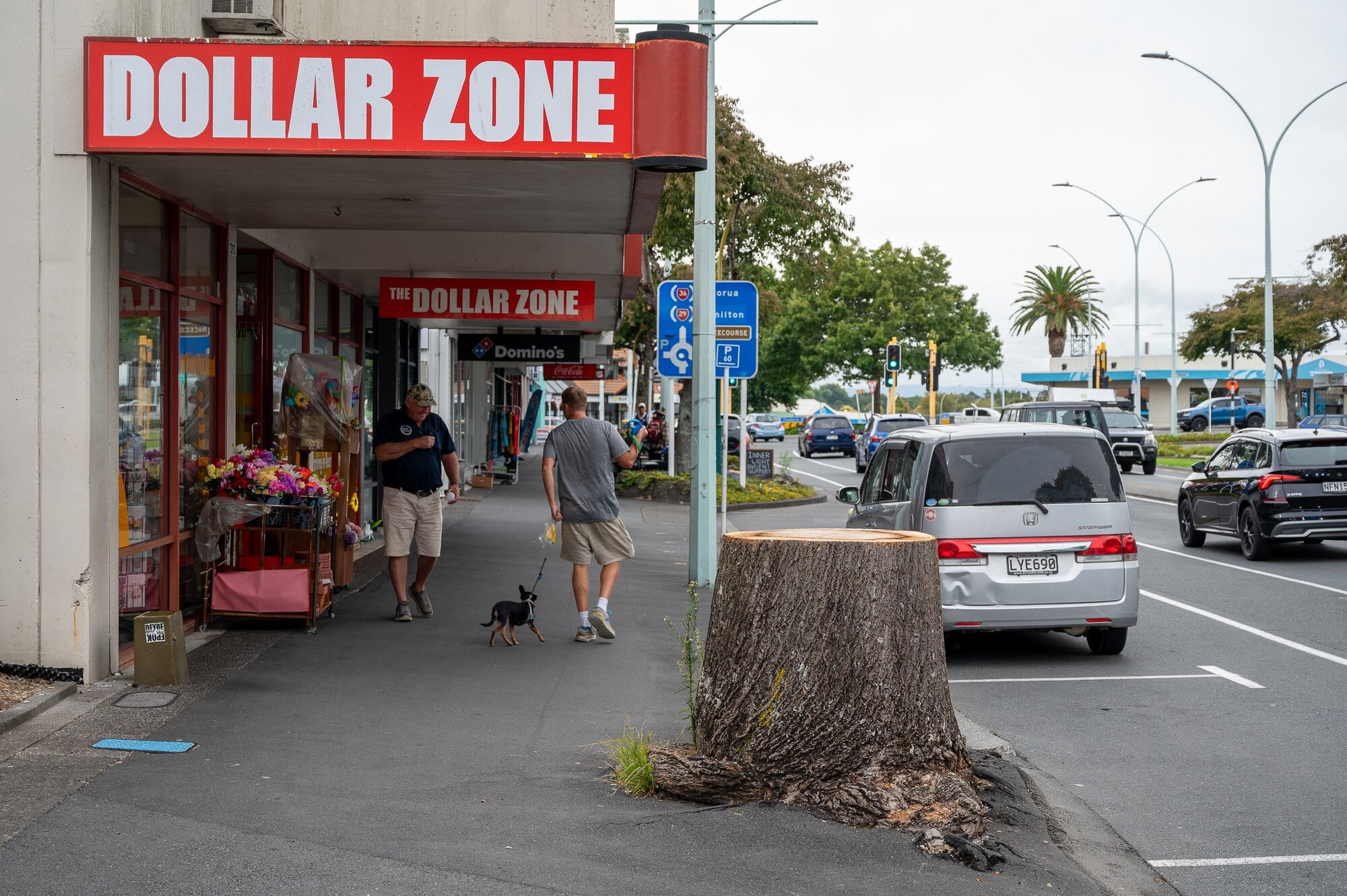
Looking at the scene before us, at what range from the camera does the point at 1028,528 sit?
9398mm

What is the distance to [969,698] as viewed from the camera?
8.37 metres

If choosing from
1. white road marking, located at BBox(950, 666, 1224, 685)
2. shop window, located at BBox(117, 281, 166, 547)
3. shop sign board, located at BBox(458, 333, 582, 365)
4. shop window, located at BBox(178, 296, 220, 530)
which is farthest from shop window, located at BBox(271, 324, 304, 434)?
shop sign board, located at BBox(458, 333, 582, 365)

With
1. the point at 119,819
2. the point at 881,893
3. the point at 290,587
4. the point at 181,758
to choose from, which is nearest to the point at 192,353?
the point at 290,587

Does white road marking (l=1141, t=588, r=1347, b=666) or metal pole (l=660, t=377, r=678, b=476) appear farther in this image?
metal pole (l=660, t=377, r=678, b=476)

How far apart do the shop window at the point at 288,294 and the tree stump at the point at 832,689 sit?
7.73 meters

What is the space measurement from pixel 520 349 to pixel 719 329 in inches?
256

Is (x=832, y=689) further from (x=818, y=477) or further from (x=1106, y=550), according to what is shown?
(x=818, y=477)

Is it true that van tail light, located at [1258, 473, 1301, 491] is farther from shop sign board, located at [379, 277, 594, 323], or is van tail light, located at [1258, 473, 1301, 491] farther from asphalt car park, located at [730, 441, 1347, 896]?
shop sign board, located at [379, 277, 594, 323]

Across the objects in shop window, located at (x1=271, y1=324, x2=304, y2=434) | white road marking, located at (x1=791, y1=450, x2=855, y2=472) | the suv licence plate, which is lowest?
white road marking, located at (x1=791, y1=450, x2=855, y2=472)

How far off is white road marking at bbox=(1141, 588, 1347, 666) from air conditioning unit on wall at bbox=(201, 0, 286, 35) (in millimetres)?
8711

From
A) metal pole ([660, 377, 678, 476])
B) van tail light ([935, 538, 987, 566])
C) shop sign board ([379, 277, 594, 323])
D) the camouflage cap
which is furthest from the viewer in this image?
metal pole ([660, 377, 678, 476])

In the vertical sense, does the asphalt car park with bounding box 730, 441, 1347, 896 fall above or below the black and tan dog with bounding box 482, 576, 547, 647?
below

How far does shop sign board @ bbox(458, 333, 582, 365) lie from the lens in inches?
800

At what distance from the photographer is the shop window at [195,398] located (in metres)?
9.39
